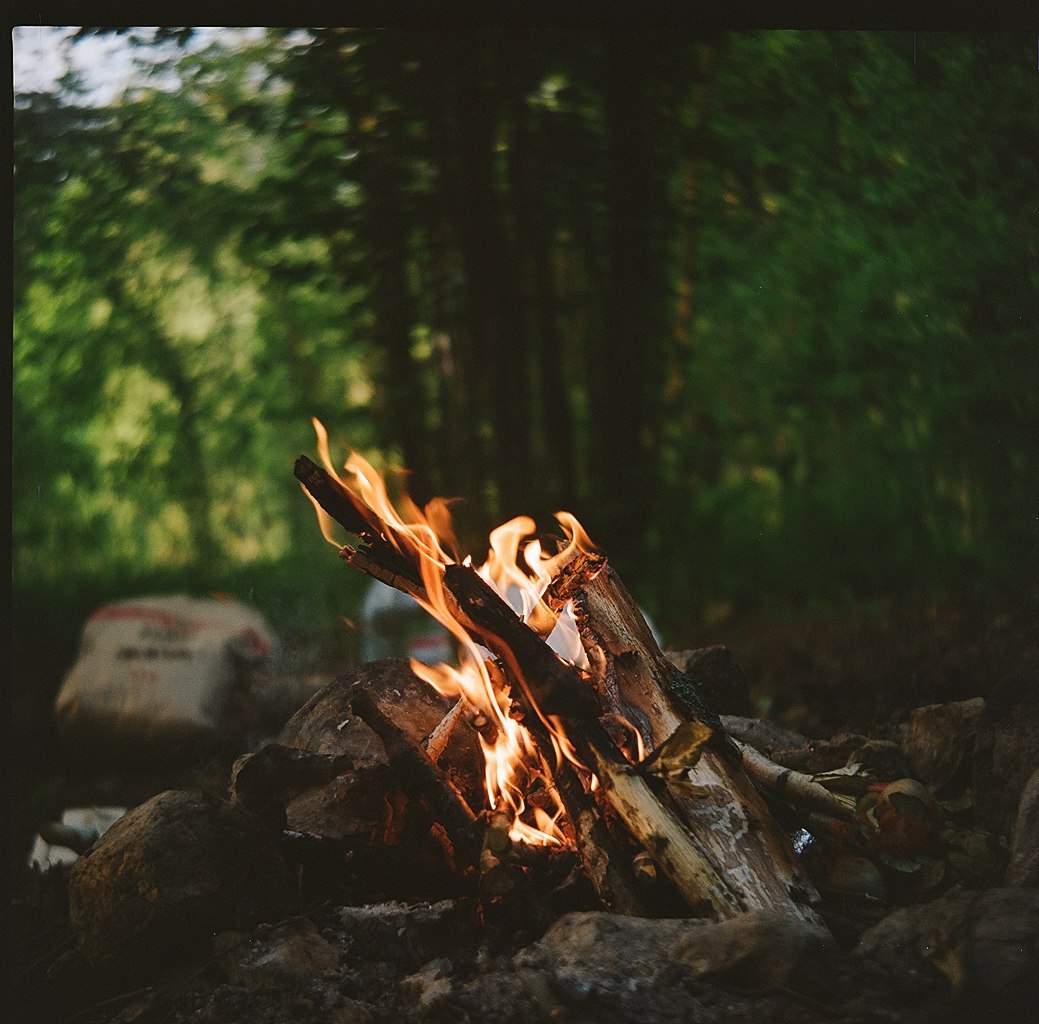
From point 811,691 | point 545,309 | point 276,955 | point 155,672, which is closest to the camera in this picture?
point 276,955

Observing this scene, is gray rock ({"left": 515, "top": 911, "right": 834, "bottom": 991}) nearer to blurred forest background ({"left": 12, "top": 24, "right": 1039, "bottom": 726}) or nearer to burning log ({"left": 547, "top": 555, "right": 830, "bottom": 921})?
burning log ({"left": 547, "top": 555, "right": 830, "bottom": 921})

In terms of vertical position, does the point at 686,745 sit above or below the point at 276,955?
above

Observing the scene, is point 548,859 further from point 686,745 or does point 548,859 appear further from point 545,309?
point 545,309

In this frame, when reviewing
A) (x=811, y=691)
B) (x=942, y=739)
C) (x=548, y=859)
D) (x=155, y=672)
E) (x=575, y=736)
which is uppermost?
(x=575, y=736)

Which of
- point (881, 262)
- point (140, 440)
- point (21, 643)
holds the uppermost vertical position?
point (881, 262)

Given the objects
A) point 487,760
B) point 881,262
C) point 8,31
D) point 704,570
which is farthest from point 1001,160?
point 704,570

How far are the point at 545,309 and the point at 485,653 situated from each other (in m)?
1.91

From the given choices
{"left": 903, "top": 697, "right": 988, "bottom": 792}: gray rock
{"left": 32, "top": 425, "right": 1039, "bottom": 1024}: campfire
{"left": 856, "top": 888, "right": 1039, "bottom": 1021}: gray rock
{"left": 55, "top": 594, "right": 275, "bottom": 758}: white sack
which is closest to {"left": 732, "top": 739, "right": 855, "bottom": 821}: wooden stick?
{"left": 32, "top": 425, "right": 1039, "bottom": 1024}: campfire

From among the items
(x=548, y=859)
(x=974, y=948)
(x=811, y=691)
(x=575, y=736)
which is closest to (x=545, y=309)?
(x=811, y=691)

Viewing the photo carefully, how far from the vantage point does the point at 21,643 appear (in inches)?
86.6

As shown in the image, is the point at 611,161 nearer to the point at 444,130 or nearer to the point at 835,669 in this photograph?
the point at 444,130

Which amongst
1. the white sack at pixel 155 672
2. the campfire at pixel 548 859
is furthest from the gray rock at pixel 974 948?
the white sack at pixel 155 672

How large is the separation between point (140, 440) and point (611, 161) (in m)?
1.61

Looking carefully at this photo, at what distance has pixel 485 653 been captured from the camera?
2270mm
